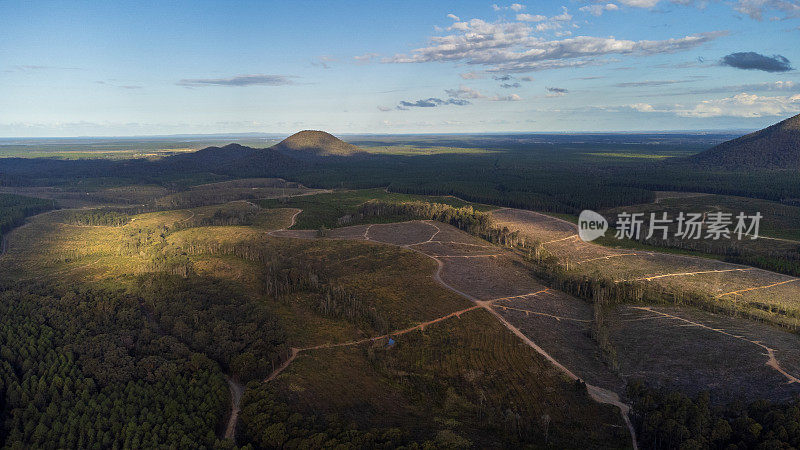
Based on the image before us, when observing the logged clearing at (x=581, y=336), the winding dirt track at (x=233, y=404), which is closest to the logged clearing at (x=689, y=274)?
the logged clearing at (x=581, y=336)

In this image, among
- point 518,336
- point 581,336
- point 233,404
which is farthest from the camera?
point 581,336

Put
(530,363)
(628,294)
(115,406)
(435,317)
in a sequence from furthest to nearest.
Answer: (628,294) → (435,317) → (530,363) → (115,406)

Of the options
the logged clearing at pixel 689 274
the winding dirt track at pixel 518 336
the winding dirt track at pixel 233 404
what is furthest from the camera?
the logged clearing at pixel 689 274

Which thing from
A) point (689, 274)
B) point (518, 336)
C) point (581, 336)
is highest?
point (689, 274)

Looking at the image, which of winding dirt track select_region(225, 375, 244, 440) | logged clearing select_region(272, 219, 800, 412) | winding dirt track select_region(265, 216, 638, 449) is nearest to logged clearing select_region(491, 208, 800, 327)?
logged clearing select_region(272, 219, 800, 412)

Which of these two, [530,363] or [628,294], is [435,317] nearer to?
[530,363]

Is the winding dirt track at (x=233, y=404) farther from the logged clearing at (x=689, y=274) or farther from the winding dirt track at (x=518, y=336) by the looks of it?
the logged clearing at (x=689, y=274)

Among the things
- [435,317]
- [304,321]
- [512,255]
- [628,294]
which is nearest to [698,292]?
[628,294]

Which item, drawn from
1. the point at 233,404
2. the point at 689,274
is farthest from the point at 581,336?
the point at 233,404

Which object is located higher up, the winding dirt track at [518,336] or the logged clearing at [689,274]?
the logged clearing at [689,274]

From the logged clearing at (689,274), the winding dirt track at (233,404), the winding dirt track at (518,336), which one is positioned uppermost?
the logged clearing at (689,274)

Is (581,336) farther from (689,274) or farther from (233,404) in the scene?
(233,404)
